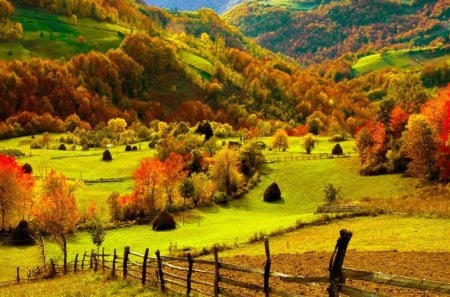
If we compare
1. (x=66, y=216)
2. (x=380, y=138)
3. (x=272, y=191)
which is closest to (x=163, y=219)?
(x=66, y=216)

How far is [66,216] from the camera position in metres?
58.0

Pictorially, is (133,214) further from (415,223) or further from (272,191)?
(415,223)

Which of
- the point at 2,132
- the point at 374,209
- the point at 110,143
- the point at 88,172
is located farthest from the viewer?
the point at 2,132

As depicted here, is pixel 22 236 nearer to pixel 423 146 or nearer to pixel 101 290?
pixel 101 290

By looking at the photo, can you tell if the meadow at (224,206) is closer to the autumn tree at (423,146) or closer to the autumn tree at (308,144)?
the autumn tree at (308,144)

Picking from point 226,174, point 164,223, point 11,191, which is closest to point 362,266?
point 164,223

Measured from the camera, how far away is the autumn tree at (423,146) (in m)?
76.6

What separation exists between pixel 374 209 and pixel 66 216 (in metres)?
35.8

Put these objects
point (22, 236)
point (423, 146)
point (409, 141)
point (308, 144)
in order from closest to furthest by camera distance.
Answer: point (22, 236), point (423, 146), point (409, 141), point (308, 144)

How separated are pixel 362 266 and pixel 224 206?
186ft

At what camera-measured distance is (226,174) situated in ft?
303

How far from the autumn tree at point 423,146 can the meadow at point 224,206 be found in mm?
3054

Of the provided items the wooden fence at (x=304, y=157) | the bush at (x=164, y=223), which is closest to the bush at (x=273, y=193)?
the bush at (x=164, y=223)

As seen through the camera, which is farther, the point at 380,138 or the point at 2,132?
the point at 2,132
